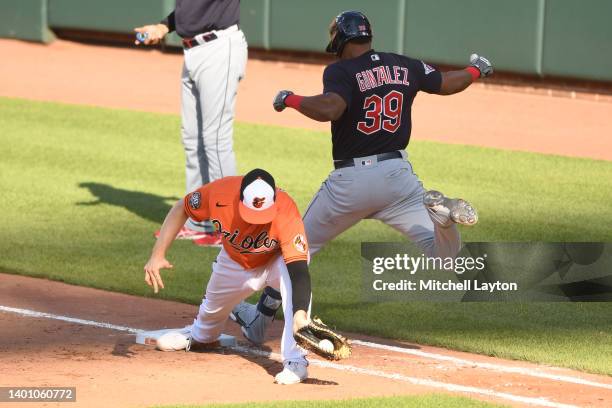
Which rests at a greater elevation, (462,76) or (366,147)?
(462,76)

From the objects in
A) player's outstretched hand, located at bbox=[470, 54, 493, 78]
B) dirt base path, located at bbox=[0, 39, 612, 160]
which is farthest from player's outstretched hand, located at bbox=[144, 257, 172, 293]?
dirt base path, located at bbox=[0, 39, 612, 160]

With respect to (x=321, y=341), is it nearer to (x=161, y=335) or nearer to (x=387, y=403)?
(x=387, y=403)

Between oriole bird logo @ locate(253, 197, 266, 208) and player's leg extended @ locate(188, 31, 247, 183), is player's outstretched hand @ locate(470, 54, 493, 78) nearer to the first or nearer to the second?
oriole bird logo @ locate(253, 197, 266, 208)

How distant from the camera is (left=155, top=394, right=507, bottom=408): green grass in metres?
5.69

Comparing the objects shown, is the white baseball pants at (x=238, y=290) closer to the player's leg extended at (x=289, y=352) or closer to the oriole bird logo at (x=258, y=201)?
the player's leg extended at (x=289, y=352)

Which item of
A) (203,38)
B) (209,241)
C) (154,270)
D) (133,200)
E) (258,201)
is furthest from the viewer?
(133,200)

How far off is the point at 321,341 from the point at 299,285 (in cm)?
35

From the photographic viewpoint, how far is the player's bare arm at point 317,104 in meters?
6.64

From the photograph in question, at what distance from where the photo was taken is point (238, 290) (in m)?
6.43

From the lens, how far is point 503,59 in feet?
57.6

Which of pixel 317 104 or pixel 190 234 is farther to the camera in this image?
pixel 190 234

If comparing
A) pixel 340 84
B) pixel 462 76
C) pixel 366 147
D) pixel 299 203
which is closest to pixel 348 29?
pixel 340 84

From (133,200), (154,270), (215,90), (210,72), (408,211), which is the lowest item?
(133,200)

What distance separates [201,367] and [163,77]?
13.3 m
